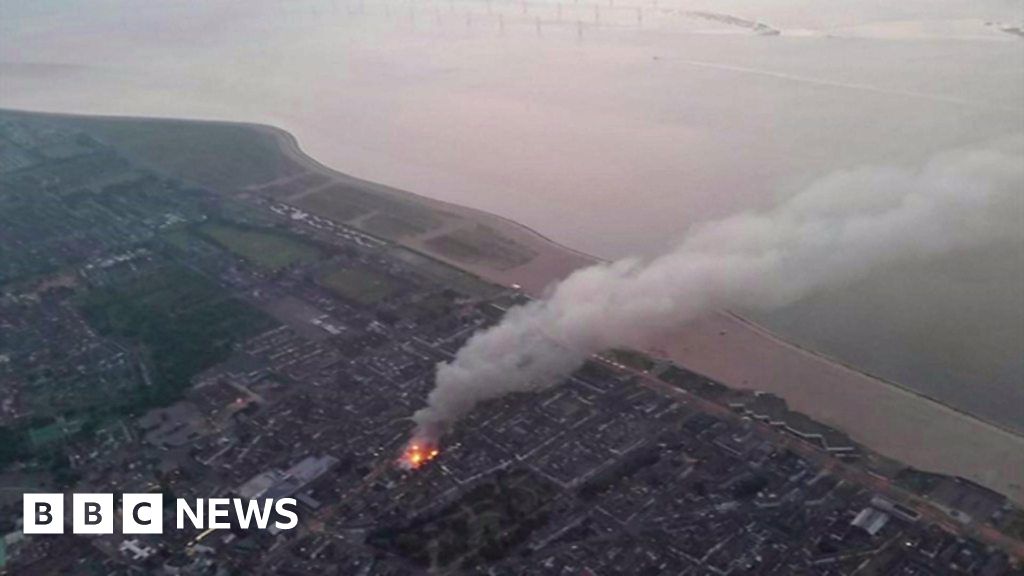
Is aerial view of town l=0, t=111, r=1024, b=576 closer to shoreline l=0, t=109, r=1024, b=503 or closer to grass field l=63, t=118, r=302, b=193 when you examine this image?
shoreline l=0, t=109, r=1024, b=503

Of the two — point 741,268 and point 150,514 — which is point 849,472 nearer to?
point 741,268

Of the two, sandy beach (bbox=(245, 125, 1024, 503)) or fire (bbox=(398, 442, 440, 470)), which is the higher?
sandy beach (bbox=(245, 125, 1024, 503))

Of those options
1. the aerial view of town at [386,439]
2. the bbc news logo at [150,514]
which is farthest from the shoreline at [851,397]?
the bbc news logo at [150,514]

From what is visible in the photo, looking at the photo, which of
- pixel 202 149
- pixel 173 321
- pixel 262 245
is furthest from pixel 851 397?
pixel 202 149

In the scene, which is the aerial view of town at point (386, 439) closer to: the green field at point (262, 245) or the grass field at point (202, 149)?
the green field at point (262, 245)

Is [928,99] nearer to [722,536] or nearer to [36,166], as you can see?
[722,536]

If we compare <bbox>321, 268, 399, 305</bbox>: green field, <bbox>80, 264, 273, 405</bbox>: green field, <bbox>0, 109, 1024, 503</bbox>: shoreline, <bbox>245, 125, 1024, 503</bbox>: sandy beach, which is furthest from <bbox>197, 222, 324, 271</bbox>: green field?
<bbox>245, 125, 1024, 503</bbox>: sandy beach
